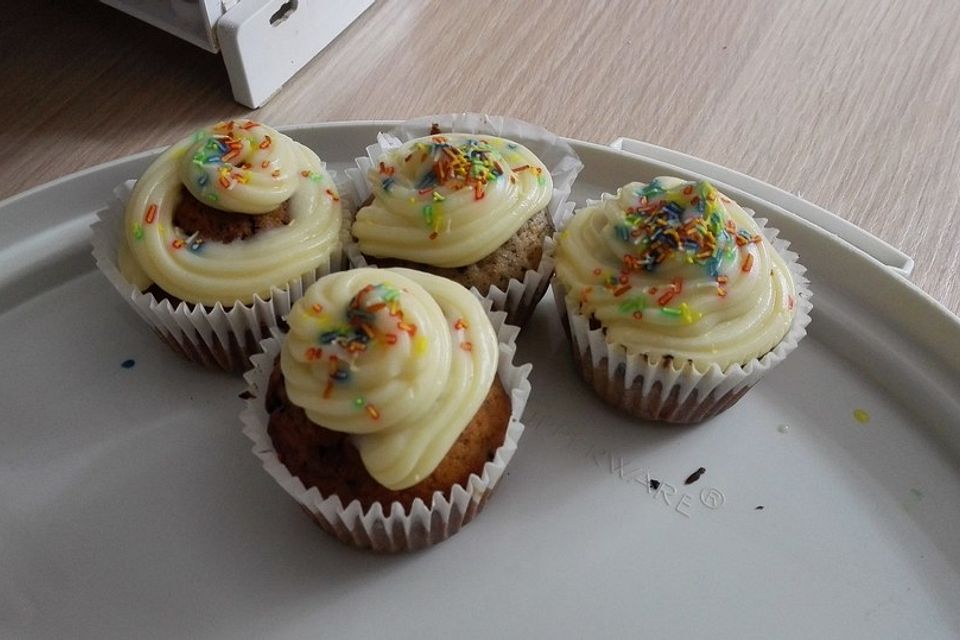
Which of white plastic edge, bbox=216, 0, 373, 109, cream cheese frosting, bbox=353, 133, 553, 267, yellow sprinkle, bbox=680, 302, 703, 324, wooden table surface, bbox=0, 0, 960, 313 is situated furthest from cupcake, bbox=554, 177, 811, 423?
white plastic edge, bbox=216, 0, 373, 109

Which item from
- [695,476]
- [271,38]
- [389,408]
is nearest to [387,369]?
[389,408]

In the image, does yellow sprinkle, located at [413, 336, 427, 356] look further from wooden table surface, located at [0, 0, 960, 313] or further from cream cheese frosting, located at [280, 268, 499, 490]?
wooden table surface, located at [0, 0, 960, 313]

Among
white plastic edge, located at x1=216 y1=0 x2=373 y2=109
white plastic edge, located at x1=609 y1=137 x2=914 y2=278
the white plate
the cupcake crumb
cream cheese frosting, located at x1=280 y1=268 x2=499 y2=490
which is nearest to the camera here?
cream cheese frosting, located at x1=280 y1=268 x2=499 y2=490

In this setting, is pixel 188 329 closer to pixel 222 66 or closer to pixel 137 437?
pixel 137 437

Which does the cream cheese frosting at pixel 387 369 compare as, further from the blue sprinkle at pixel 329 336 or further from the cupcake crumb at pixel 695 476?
the cupcake crumb at pixel 695 476

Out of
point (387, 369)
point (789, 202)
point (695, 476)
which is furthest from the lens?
point (789, 202)

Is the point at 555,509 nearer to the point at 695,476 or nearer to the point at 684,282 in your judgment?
the point at 695,476
